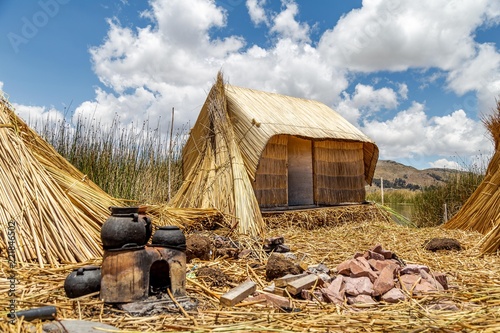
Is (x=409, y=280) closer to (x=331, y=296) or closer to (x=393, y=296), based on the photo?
(x=393, y=296)

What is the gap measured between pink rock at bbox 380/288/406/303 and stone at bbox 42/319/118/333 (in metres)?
1.71

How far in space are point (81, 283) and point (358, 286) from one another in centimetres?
184

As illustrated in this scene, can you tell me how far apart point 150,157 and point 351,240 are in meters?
4.14

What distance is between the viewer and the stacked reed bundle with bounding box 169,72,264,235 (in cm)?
565

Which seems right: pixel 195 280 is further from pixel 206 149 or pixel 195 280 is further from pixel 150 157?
pixel 150 157

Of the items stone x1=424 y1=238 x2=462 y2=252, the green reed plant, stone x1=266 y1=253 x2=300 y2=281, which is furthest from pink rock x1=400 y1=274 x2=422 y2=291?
the green reed plant

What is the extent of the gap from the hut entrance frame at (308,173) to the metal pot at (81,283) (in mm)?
4078

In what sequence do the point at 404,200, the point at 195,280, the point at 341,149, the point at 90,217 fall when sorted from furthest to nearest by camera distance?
the point at 404,200 < the point at 341,149 < the point at 90,217 < the point at 195,280

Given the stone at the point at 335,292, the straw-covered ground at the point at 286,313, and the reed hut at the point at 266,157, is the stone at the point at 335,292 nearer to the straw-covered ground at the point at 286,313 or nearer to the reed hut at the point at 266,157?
the straw-covered ground at the point at 286,313

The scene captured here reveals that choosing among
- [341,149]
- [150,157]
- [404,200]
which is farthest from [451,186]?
[150,157]

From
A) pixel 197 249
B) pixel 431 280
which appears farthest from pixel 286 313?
pixel 197 249

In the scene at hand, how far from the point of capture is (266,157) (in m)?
6.73

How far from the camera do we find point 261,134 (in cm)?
629

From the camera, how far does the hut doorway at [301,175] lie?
7730 millimetres
